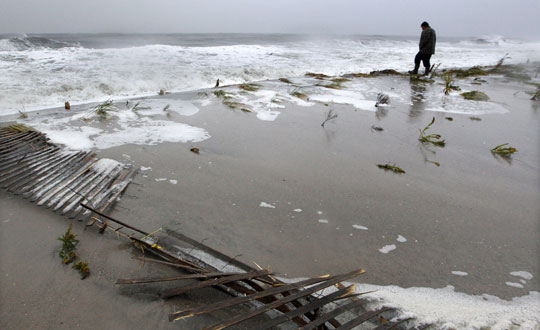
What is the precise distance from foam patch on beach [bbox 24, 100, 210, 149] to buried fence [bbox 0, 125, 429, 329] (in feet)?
1.40

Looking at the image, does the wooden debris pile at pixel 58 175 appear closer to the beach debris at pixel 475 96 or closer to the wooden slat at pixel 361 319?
the wooden slat at pixel 361 319

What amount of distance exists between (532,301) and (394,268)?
2.69ft

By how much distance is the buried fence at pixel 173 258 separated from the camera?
1.57 metres

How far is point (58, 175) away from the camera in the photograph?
2912 mm

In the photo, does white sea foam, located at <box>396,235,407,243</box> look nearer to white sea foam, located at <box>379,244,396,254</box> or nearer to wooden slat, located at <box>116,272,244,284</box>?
white sea foam, located at <box>379,244,396,254</box>

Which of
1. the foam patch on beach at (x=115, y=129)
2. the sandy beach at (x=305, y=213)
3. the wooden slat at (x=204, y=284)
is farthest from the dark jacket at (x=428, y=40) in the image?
the wooden slat at (x=204, y=284)

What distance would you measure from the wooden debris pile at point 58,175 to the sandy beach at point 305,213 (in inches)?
5.6

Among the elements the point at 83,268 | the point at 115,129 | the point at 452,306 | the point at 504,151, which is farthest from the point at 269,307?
the point at 504,151

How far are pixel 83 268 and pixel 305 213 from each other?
173cm

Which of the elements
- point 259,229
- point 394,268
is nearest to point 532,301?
point 394,268

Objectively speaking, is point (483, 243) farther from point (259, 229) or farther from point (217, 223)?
point (217, 223)

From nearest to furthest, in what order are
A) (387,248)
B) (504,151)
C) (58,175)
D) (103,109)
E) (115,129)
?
(387,248) < (58,175) < (504,151) < (115,129) < (103,109)

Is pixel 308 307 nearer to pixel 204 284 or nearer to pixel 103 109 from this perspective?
pixel 204 284

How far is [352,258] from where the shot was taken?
2146 millimetres
